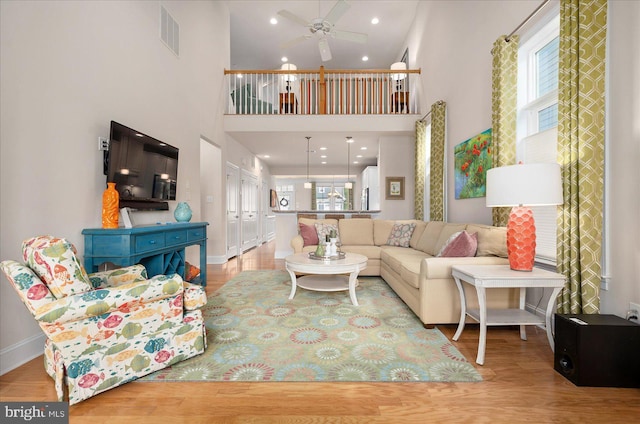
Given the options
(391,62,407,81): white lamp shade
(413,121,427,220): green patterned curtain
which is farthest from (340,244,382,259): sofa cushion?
(391,62,407,81): white lamp shade

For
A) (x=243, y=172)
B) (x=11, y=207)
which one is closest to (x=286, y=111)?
(x=243, y=172)

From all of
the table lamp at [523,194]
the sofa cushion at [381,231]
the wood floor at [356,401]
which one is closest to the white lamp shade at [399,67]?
the sofa cushion at [381,231]

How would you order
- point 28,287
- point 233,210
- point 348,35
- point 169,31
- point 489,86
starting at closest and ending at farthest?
point 28,287, point 489,86, point 169,31, point 348,35, point 233,210

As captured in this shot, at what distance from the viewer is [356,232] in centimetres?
493

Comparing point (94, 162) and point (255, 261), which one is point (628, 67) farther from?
point (255, 261)

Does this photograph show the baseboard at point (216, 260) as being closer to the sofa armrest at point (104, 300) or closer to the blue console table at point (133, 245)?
the blue console table at point (133, 245)

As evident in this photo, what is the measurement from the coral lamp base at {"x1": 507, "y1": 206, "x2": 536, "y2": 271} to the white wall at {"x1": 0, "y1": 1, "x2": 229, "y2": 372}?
3441 mm

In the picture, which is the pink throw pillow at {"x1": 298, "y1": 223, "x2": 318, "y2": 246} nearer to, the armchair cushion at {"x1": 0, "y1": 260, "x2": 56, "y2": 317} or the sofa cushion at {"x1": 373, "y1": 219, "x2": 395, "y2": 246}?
the sofa cushion at {"x1": 373, "y1": 219, "x2": 395, "y2": 246}

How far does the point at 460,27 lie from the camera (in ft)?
13.7

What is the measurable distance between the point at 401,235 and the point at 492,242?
1.94 metres

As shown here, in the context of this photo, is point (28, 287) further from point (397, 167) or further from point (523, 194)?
point (397, 167)

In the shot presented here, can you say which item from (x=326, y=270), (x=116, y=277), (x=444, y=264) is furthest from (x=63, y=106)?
(x=444, y=264)

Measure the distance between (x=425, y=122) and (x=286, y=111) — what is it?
9.69 ft

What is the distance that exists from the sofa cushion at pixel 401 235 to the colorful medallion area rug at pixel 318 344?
50.8 inches
